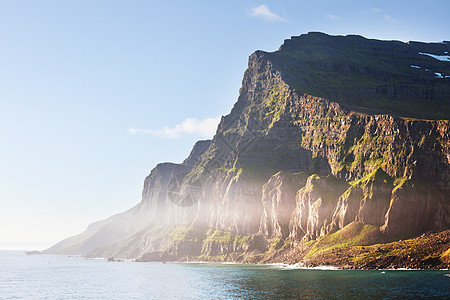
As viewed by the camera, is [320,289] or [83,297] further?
[83,297]

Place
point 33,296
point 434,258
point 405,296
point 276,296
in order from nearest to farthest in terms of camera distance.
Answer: point 405,296
point 276,296
point 33,296
point 434,258

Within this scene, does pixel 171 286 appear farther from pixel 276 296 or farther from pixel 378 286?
pixel 378 286

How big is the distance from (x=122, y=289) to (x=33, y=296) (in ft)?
Answer: 105

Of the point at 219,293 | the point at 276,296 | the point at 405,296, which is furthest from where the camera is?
the point at 219,293

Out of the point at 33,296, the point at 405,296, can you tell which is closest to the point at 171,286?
the point at 33,296

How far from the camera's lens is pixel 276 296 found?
395ft

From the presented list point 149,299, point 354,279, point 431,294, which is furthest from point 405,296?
point 149,299

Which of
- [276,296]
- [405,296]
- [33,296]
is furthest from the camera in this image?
[33,296]

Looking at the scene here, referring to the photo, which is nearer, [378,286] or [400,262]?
[378,286]

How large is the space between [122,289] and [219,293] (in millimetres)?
47830

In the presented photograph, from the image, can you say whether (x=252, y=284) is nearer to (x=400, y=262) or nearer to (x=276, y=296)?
(x=276, y=296)

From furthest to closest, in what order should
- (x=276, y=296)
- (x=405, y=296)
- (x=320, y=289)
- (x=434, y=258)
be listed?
1. (x=434, y=258)
2. (x=320, y=289)
3. (x=276, y=296)
4. (x=405, y=296)

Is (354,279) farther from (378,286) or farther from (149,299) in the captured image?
(149,299)

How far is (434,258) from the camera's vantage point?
189500 mm
